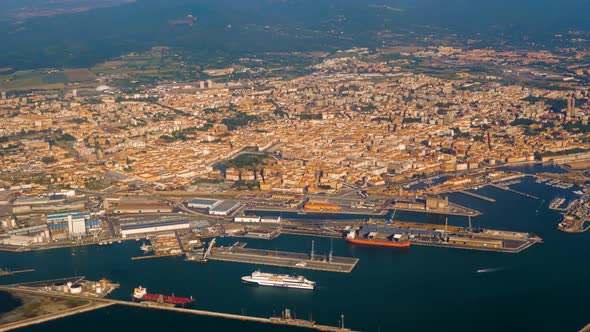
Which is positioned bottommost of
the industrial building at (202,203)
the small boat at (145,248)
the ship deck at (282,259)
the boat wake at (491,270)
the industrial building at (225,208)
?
the boat wake at (491,270)

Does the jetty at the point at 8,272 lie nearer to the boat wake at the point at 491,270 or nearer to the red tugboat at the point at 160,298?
the red tugboat at the point at 160,298

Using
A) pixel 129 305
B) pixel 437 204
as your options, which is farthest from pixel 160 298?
pixel 437 204

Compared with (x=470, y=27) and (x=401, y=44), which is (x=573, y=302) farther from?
(x=470, y=27)

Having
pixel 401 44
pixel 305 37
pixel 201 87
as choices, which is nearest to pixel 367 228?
pixel 201 87

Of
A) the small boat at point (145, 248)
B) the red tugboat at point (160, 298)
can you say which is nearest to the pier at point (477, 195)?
the small boat at point (145, 248)

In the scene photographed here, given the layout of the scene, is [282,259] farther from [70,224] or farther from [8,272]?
[8,272]
